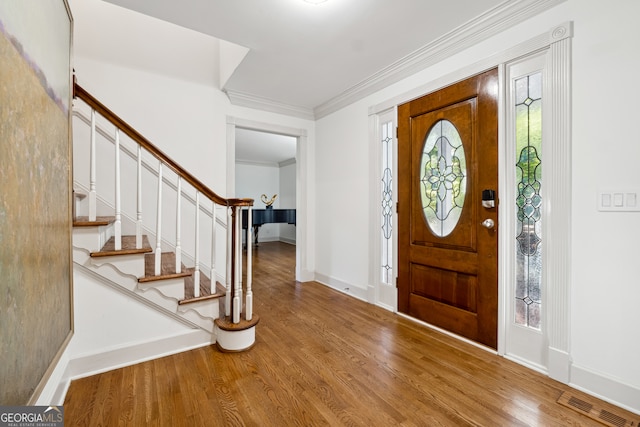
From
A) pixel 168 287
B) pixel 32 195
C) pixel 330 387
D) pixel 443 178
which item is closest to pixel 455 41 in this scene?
pixel 443 178

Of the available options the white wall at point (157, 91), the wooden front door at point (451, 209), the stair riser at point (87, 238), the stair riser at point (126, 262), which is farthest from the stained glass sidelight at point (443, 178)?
the stair riser at point (87, 238)

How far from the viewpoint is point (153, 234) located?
3.03m

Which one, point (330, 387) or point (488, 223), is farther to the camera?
point (488, 223)

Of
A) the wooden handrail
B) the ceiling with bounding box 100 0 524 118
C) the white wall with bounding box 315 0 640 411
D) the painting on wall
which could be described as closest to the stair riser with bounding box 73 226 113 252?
the painting on wall

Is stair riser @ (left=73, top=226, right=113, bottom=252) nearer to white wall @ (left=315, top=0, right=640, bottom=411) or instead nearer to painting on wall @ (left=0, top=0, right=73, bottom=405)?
painting on wall @ (left=0, top=0, right=73, bottom=405)

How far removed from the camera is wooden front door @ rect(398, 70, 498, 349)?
2.21 m

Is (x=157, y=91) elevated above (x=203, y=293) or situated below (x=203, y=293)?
above

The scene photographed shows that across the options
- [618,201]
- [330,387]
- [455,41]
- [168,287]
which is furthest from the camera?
[455,41]

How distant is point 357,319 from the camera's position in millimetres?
2854

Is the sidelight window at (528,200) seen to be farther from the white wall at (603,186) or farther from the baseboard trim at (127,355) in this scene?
the baseboard trim at (127,355)

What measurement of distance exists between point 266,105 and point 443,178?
2.46 m

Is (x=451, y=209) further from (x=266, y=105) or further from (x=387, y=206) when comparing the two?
(x=266, y=105)

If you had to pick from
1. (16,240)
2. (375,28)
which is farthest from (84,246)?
(375,28)

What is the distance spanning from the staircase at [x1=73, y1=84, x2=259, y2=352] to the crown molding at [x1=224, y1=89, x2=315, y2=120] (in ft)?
4.04
